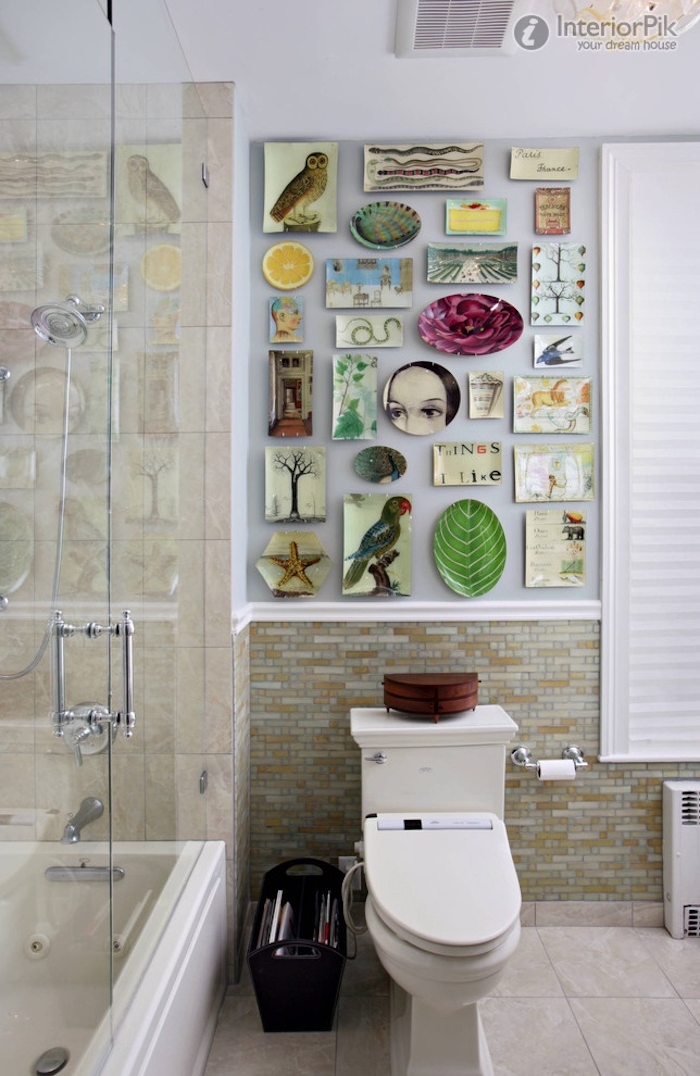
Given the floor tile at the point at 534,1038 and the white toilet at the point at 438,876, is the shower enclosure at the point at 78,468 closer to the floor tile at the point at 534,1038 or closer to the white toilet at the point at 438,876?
the white toilet at the point at 438,876

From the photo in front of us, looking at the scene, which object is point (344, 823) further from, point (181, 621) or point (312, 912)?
point (181, 621)

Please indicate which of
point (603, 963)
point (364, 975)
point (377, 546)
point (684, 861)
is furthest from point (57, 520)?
point (684, 861)

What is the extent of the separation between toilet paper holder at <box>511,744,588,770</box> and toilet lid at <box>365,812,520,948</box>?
335mm

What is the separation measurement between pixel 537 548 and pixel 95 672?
4.85 feet

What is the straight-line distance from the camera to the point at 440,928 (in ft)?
5.12

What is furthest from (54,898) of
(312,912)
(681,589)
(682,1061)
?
(681,589)

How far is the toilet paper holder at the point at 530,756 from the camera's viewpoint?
2.29m

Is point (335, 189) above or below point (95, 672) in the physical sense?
above

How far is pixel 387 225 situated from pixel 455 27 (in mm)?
644

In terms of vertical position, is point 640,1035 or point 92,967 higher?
point 92,967

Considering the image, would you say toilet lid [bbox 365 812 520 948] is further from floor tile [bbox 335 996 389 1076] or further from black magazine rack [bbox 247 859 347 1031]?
floor tile [bbox 335 996 389 1076]

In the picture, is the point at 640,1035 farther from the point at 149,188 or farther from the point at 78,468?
the point at 149,188

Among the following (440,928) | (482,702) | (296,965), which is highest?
(482,702)

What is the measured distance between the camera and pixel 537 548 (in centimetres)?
234
